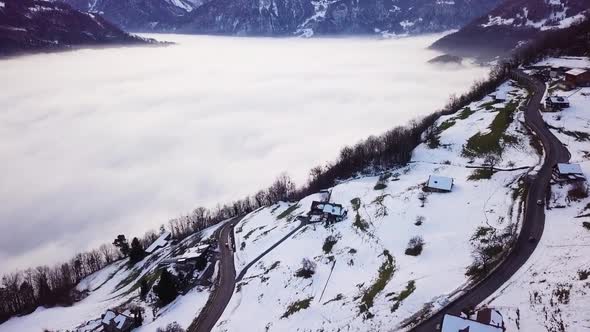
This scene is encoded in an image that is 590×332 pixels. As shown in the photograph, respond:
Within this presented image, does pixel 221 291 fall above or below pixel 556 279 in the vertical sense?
below

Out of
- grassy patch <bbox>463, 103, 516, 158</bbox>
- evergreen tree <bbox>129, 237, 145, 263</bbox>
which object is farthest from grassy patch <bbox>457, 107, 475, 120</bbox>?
evergreen tree <bbox>129, 237, 145, 263</bbox>

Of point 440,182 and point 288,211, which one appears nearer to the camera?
point 440,182

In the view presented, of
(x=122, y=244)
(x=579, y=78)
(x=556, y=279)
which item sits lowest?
(x=122, y=244)

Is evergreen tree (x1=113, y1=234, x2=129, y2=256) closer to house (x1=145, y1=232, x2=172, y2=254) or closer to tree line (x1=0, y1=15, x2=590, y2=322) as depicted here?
tree line (x1=0, y1=15, x2=590, y2=322)

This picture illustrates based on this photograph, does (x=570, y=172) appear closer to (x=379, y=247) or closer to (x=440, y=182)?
(x=440, y=182)

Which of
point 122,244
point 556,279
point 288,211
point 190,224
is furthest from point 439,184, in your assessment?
point 122,244

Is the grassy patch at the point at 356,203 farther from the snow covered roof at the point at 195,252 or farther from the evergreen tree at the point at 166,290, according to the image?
the evergreen tree at the point at 166,290

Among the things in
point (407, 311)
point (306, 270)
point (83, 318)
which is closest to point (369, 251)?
point (306, 270)

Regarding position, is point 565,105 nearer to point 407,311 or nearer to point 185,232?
point 407,311
